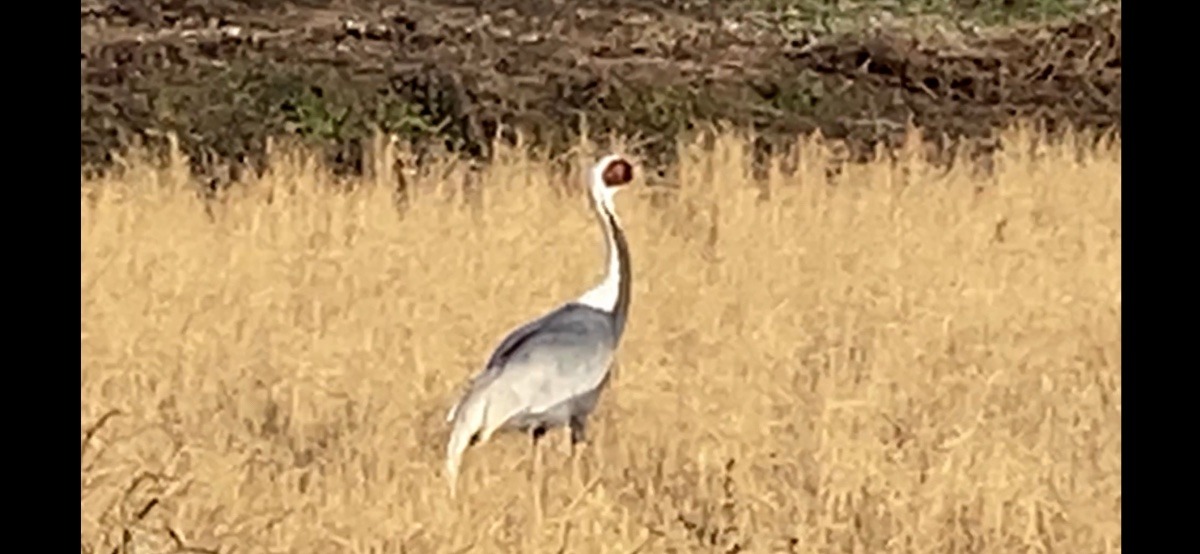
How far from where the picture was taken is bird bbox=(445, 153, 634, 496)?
5875mm

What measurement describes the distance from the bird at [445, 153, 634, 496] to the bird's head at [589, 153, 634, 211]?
0.92ft

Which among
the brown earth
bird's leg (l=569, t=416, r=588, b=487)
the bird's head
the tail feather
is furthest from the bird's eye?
the brown earth

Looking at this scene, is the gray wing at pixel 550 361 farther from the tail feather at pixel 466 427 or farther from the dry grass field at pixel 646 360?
the dry grass field at pixel 646 360

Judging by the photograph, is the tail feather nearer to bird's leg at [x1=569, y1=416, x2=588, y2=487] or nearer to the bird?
the bird

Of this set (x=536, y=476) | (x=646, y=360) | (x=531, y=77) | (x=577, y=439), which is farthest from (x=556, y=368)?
(x=531, y=77)

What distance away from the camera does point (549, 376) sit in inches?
234

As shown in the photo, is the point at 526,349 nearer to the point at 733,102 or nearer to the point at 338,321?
the point at 338,321

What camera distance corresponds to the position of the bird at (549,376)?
5875 millimetres

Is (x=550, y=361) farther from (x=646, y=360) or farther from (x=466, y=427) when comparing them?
(x=646, y=360)

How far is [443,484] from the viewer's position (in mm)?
5555

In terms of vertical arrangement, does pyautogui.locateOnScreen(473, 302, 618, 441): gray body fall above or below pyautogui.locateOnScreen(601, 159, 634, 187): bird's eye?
below

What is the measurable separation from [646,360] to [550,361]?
3.81ft

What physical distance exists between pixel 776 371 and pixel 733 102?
27.5 feet

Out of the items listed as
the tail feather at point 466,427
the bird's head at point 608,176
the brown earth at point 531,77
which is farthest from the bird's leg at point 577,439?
the brown earth at point 531,77
